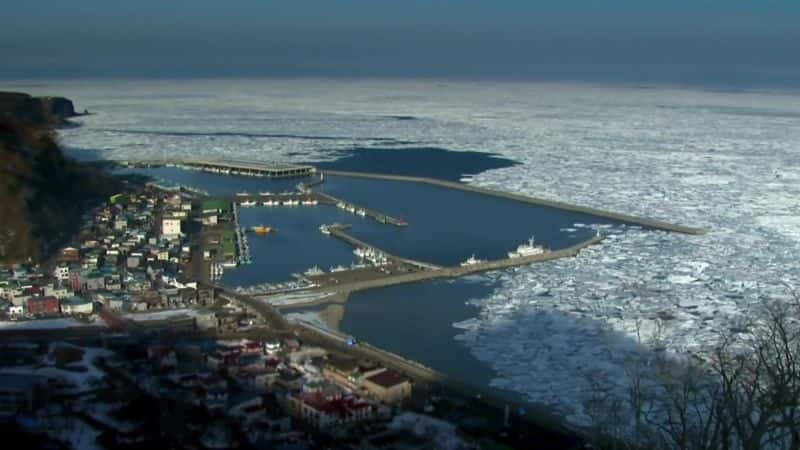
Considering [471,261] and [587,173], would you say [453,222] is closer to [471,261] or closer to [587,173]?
[471,261]

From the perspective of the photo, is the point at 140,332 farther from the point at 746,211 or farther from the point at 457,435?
the point at 746,211

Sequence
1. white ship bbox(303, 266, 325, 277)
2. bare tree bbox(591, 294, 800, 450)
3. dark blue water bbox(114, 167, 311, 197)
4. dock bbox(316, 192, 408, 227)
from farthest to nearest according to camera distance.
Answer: dark blue water bbox(114, 167, 311, 197) < dock bbox(316, 192, 408, 227) < white ship bbox(303, 266, 325, 277) < bare tree bbox(591, 294, 800, 450)

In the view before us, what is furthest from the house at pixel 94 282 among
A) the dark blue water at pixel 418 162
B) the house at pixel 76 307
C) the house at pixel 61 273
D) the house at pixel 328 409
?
the dark blue water at pixel 418 162

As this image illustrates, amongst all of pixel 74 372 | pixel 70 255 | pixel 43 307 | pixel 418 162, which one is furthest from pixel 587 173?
pixel 74 372

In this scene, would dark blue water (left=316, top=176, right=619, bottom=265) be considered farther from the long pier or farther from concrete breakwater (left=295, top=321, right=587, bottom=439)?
concrete breakwater (left=295, top=321, right=587, bottom=439)

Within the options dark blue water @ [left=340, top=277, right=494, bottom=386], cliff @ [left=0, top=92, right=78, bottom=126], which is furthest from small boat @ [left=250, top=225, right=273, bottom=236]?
cliff @ [left=0, top=92, right=78, bottom=126]
